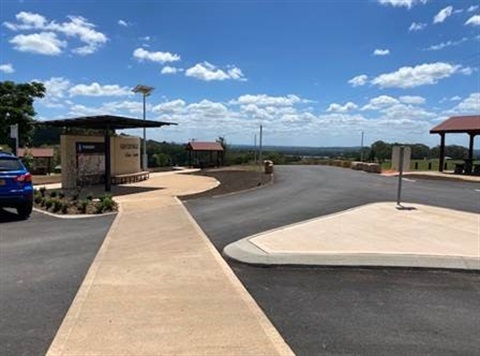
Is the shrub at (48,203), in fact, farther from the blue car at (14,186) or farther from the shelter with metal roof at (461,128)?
the shelter with metal roof at (461,128)

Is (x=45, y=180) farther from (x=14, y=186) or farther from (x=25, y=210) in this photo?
(x=14, y=186)

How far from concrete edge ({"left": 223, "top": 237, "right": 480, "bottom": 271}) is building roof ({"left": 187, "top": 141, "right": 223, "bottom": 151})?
119 feet

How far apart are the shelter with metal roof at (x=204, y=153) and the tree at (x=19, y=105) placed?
1362 centimetres

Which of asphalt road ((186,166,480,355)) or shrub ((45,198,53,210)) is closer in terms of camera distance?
asphalt road ((186,166,480,355))

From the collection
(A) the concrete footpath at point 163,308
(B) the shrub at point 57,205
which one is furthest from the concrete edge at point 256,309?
(B) the shrub at point 57,205

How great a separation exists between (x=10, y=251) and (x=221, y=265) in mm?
3879

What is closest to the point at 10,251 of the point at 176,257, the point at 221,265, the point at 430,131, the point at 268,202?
the point at 176,257

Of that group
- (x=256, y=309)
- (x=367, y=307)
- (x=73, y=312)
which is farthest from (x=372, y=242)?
(x=73, y=312)

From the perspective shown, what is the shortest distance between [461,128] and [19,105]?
3478 centimetres

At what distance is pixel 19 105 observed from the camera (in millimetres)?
44031

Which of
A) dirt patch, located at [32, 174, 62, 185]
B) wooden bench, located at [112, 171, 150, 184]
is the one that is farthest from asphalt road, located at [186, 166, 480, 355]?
dirt patch, located at [32, 174, 62, 185]

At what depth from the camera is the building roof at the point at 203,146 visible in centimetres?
4500

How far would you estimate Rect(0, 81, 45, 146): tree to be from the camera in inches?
1681

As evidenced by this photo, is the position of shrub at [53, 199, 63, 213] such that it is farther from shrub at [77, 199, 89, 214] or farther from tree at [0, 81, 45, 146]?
tree at [0, 81, 45, 146]
